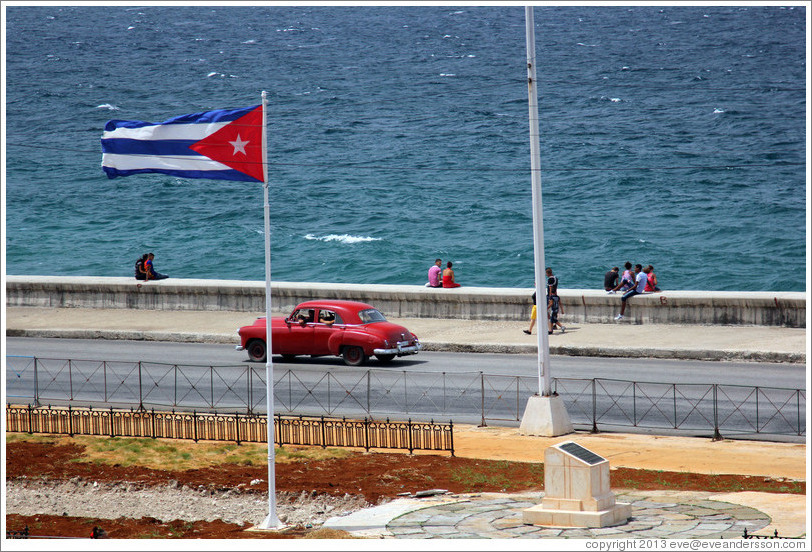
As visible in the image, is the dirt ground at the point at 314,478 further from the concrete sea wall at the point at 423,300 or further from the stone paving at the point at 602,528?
the concrete sea wall at the point at 423,300

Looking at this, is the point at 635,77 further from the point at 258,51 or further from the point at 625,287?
the point at 625,287

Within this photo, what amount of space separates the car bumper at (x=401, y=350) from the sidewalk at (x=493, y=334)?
1.82 meters

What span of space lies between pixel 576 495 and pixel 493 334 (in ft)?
50.8

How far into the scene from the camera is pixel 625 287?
29750 mm

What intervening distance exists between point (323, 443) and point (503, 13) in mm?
133758

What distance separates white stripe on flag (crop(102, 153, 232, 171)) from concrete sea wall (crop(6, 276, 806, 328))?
54.7 feet

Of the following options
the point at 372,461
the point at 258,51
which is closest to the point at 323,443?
the point at 372,461

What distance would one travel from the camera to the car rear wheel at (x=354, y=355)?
83.4 ft

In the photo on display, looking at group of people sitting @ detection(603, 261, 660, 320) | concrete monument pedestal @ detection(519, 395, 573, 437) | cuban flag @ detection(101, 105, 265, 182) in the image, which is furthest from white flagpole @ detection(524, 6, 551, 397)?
group of people sitting @ detection(603, 261, 660, 320)

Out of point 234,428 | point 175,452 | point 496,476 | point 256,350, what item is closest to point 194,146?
point 175,452

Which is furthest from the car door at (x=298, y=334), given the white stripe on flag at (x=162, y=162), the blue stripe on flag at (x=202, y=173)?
the white stripe on flag at (x=162, y=162)

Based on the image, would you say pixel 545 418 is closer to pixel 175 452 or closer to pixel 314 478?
pixel 314 478

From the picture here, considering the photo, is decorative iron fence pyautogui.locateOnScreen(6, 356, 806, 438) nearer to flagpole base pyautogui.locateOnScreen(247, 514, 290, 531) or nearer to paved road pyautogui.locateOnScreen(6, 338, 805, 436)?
paved road pyautogui.locateOnScreen(6, 338, 805, 436)

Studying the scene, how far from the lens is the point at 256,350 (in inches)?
1029
